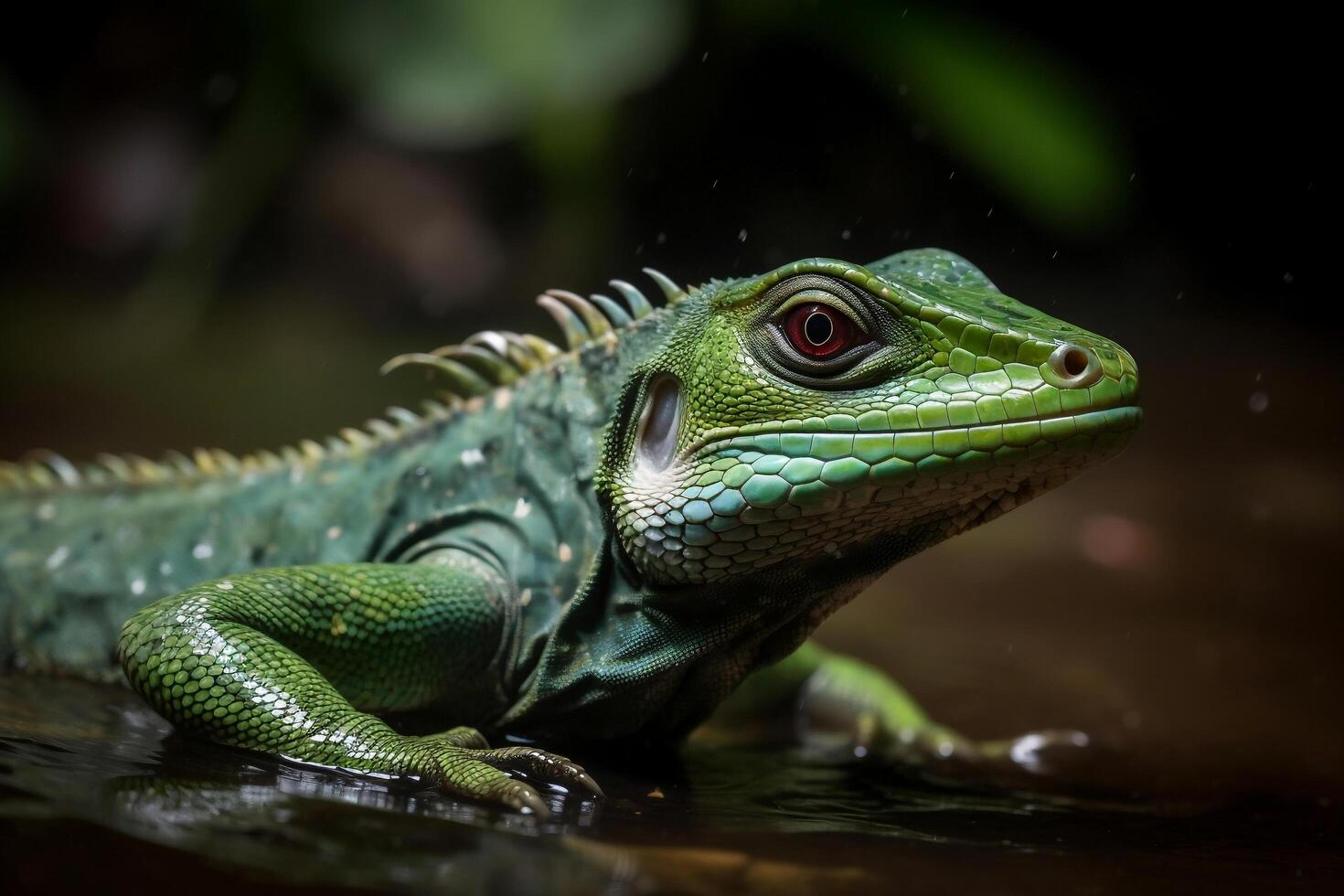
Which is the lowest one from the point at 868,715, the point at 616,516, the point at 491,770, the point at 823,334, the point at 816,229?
the point at 491,770

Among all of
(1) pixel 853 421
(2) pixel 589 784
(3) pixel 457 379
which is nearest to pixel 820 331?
(1) pixel 853 421

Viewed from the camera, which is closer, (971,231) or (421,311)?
(971,231)

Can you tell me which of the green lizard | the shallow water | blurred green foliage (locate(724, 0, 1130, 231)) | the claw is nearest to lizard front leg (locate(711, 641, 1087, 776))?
the green lizard

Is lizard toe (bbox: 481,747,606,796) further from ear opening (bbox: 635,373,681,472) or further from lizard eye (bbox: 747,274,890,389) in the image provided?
lizard eye (bbox: 747,274,890,389)

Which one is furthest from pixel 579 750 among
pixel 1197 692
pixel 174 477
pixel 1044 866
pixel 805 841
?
pixel 1197 692

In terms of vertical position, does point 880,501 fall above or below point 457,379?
below

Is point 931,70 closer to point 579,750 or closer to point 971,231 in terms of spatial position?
point 971,231

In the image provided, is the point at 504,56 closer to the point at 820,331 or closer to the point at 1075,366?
the point at 820,331
